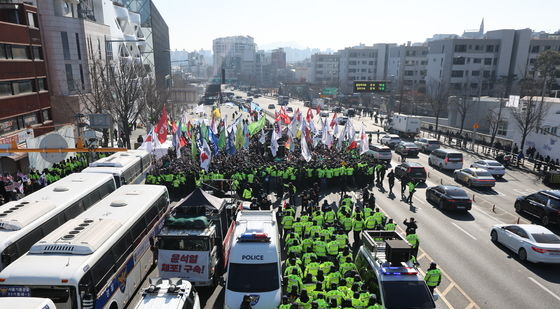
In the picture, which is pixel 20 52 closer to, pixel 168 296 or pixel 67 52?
pixel 67 52

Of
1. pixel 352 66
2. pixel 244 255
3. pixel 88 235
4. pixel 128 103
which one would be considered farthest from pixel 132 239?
pixel 352 66

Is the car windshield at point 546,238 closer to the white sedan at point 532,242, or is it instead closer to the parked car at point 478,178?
the white sedan at point 532,242

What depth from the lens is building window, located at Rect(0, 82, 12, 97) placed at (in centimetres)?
Answer: 2598

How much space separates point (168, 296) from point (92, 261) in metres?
2.17

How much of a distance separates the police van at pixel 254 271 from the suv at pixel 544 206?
1426 cm

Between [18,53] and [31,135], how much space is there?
6071mm

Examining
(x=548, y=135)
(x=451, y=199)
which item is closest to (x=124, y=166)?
(x=451, y=199)

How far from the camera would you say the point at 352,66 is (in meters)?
123

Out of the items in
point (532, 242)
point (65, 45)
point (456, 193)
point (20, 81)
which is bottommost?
point (456, 193)

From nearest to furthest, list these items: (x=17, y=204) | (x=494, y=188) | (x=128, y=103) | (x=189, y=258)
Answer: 1. (x=189, y=258)
2. (x=17, y=204)
3. (x=494, y=188)
4. (x=128, y=103)

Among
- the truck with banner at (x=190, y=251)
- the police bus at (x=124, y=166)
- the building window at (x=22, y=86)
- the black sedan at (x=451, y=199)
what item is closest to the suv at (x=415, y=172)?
the black sedan at (x=451, y=199)

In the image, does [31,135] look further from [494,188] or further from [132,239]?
[494,188]

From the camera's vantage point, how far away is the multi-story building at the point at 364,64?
120 m

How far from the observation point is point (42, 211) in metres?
12.9
